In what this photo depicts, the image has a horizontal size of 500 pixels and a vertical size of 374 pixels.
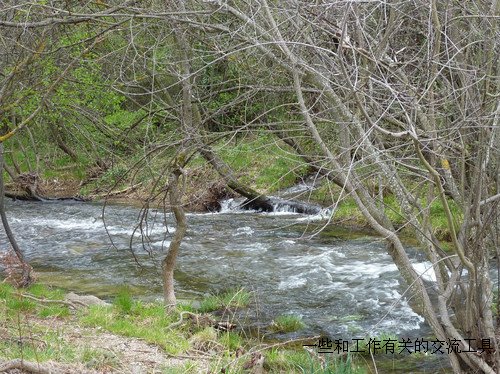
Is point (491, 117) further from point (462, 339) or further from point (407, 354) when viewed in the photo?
point (407, 354)

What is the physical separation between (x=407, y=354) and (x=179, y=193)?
2897 millimetres

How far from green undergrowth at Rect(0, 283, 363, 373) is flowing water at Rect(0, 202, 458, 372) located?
0.81 meters

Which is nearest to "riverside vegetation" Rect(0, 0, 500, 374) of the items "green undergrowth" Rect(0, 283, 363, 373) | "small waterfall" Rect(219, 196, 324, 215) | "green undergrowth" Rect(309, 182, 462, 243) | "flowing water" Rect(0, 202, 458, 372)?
"green undergrowth" Rect(0, 283, 363, 373)

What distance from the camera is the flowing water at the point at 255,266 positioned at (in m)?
8.92

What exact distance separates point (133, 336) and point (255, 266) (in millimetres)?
5123

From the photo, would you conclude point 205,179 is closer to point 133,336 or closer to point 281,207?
point 281,207

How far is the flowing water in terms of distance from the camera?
29.3 ft

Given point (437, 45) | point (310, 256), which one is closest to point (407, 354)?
point (437, 45)

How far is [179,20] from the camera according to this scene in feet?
19.2

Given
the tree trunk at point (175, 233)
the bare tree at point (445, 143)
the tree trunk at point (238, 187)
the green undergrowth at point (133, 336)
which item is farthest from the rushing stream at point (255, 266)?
the bare tree at point (445, 143)

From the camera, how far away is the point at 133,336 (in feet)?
22.4

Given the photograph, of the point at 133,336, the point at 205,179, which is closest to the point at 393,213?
the point at 205,179

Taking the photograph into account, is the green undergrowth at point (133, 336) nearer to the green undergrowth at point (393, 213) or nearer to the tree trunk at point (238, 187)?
the tree trunk at point (238, 187)

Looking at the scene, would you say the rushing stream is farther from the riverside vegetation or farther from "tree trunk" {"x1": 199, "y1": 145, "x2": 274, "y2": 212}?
the riverside vegetation
